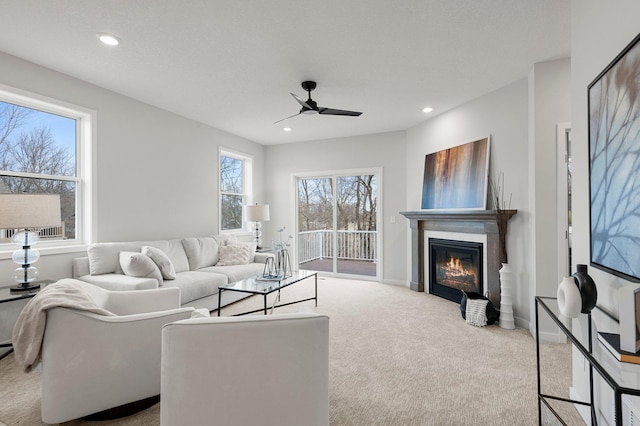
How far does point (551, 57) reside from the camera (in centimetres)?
295

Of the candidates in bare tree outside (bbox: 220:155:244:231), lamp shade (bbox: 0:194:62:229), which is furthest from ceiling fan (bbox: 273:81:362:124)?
bare tree outside (bbox: 220:155:244:231)

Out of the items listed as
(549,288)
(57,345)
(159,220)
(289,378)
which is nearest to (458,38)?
(549,288)

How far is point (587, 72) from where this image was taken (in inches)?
69.8

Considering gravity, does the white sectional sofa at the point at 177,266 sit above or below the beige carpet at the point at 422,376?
above

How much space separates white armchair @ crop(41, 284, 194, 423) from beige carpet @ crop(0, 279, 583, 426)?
191mm

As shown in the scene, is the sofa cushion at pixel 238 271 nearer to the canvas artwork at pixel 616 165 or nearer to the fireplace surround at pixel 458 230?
the fireplace surround at pixel 458 230

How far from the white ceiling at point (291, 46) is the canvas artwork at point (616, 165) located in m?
1.18

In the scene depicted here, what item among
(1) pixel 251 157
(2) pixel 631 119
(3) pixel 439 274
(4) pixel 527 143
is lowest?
(3) pixel 439 274

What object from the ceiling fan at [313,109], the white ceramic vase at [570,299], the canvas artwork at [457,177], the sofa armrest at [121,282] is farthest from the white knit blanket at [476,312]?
the sofa armrest at [121,282]

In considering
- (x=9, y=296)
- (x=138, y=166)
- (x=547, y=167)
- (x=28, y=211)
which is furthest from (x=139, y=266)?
(x=547, y=167)

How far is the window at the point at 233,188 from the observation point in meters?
5.66

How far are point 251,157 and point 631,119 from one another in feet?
18.5

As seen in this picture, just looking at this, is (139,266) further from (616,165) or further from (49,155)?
(616,165)

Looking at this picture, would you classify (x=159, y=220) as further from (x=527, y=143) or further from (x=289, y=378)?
(x=527, y=143)
